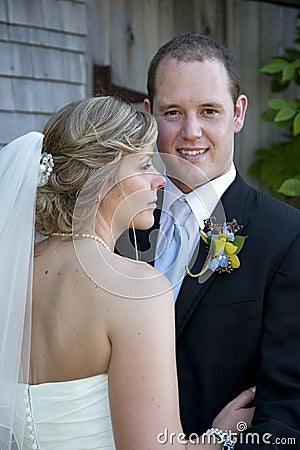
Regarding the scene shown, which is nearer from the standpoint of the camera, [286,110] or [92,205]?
[92,205]

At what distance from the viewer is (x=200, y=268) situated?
2.54 meters

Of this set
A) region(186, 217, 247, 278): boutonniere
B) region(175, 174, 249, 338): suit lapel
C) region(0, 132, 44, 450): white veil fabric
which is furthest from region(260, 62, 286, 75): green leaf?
region(0, 132, 44, 450): white veil fabric

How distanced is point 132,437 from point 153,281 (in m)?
0.41

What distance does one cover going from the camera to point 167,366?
205 cm

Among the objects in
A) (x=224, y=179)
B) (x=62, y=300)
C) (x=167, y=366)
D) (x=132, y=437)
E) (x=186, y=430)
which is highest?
(x=224, y=179)

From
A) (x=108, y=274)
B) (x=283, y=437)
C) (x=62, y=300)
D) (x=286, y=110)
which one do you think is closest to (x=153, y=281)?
(x=108, y=274)

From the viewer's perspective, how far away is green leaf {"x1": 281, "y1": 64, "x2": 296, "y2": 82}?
5.11 metres

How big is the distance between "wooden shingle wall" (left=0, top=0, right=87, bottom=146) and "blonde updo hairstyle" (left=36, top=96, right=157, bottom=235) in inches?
82.0

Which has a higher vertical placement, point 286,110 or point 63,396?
point 286,110

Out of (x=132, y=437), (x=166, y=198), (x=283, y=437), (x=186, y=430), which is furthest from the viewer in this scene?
(x=166, y=198)

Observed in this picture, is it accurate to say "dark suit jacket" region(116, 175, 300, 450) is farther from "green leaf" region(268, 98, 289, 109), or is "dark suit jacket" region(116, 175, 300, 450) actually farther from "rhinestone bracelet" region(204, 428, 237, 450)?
"green leaf" region(268, 98, 289, 109)

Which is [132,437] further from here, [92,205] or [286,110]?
[286,110]

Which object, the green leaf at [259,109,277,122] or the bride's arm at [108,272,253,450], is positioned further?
the green leaf at [259,109,277,122]

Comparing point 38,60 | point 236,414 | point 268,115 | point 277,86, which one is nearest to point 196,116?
point 236,414
